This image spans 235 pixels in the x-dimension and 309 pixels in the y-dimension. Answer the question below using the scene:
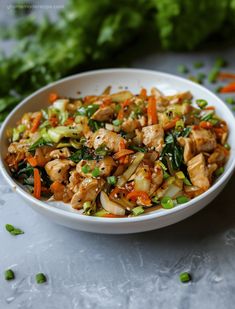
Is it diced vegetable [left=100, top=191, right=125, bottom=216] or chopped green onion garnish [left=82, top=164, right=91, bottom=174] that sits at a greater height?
chopped green onion garnish [left=82, top=164, right=91, bottom=174]

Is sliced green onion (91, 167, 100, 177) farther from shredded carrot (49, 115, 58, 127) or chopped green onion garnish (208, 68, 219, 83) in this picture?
chopped green onion garnish (208, 68, 219, 83)

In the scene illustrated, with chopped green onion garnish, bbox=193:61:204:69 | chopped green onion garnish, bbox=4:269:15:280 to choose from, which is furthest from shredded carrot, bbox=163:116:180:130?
chopped green onion garnish, bbox=193:61:204:69

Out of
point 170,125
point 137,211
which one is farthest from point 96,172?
point 170,125

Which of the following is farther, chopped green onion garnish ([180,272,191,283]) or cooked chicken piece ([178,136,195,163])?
cooked chicken piece ([178,136,195,163])

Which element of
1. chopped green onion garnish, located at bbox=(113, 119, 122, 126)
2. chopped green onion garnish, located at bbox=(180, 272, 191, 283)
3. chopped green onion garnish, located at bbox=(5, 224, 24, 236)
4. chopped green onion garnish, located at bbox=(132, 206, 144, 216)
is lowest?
chopped green onion garnish, located at bbox=(180, 272, 191, 283)

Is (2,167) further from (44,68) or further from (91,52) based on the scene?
(91,52)

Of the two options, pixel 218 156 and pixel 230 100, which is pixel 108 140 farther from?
pixel 230 100
